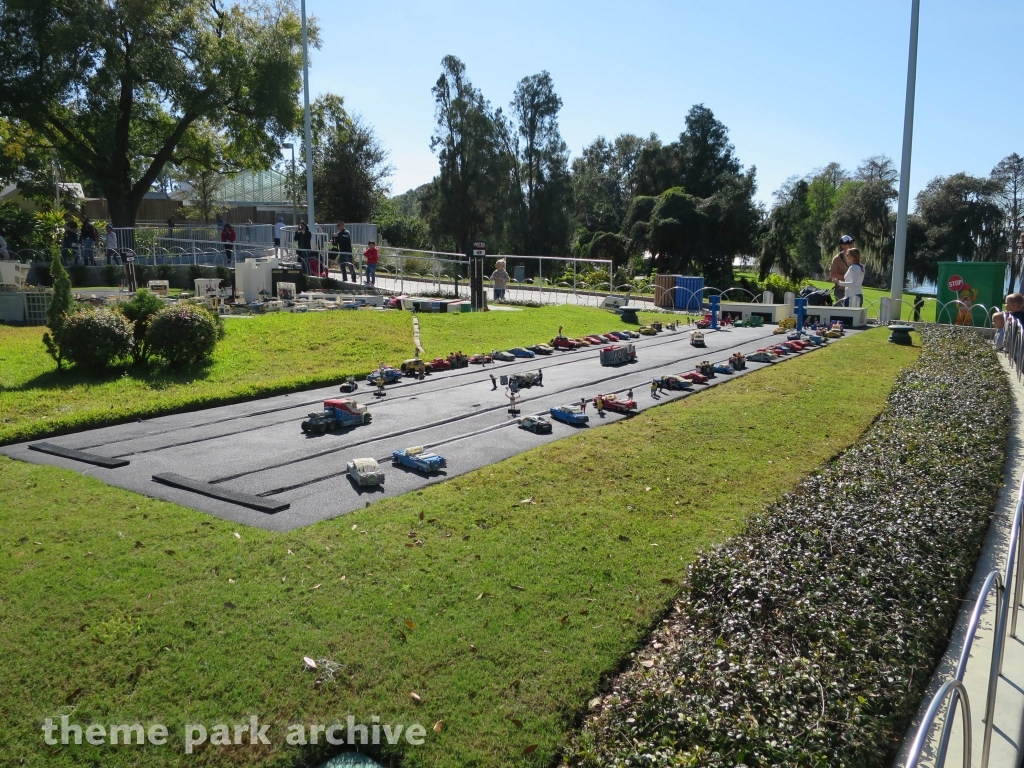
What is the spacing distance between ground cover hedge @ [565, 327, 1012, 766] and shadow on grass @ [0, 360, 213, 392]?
10.1 metres

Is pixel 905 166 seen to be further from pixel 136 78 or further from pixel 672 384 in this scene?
pixel 136 78

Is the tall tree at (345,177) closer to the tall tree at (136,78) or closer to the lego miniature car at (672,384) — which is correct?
the tall tree at (136,78)

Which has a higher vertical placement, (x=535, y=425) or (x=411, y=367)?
(x=411, y=367)

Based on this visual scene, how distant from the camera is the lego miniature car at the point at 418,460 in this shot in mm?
8211

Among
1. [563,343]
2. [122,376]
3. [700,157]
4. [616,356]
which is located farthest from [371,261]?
[700,157]

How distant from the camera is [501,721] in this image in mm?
3967

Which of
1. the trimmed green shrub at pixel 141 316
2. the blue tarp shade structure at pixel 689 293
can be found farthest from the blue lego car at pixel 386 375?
the blue tarp shade structure at pixel 689 293

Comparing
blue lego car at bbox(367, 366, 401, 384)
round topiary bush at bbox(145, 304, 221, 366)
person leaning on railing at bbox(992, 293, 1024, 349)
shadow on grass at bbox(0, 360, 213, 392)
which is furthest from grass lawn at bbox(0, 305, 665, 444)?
person leaning on railing at bbox(992, 293, 1024, 349)

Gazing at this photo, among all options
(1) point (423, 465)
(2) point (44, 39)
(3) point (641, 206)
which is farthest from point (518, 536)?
(3) point (641, 206)

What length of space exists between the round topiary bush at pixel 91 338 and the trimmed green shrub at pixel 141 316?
0.51 meters

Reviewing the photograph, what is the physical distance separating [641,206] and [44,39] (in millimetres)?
29508

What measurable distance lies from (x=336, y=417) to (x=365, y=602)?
526 centimetres

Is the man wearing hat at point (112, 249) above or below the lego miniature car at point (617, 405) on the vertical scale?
above

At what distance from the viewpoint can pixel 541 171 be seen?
161 ft
